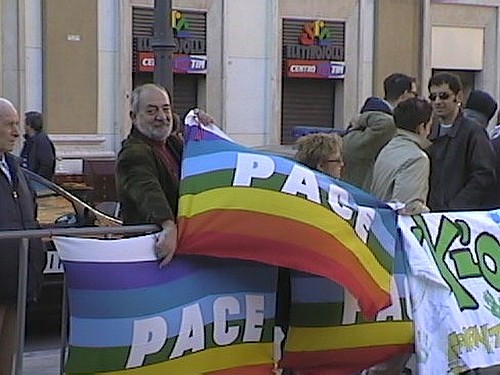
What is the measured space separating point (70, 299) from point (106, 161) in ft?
43.8

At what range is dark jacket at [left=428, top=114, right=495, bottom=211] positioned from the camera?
280 inches

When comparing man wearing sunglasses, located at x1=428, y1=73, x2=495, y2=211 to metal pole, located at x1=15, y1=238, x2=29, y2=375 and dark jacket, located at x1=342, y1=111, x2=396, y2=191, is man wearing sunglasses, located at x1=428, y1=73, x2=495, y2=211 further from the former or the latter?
metal pole, located at x1=15, y1=238, x2=29, y2=375

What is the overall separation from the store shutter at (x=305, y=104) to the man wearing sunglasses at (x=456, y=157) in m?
15.0

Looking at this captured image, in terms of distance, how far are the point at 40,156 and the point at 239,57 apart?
786 centimetres

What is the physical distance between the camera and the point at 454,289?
589cm

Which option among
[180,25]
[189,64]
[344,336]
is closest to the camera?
[344,336]

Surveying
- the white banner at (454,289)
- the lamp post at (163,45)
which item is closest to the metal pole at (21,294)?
the white banner at (454,289)

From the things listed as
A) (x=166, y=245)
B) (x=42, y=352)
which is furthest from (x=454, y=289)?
(x=42, y=352)

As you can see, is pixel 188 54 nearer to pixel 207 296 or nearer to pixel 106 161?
pixel 106 161

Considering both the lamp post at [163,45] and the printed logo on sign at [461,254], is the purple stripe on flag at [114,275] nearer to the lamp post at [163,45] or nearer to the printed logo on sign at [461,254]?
the printed logo on sign at [461,254]

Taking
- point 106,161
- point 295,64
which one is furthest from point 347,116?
point 106,161

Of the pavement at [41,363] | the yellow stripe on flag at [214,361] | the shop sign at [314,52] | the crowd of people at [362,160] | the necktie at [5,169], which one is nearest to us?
the yellow stripe on flag at [214,361]

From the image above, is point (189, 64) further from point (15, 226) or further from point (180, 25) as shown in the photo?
point (15, 226)

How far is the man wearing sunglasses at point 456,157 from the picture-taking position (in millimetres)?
7113
